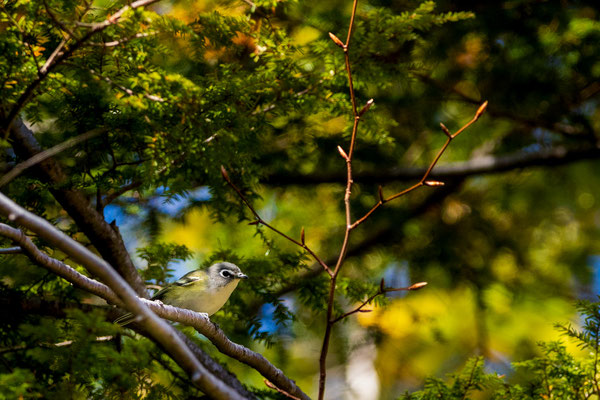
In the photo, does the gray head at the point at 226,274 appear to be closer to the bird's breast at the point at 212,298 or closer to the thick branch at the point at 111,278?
the bird's breast at the point at 212,298

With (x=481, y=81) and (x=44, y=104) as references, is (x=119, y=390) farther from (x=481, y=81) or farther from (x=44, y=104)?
(x=481, y=81)

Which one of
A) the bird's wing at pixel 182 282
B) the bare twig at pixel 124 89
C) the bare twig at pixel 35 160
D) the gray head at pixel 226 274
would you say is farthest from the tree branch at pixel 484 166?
the bare twig at pixel 35 160

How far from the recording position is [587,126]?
4812 millimetres

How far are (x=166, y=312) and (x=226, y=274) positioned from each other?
0.81 metres

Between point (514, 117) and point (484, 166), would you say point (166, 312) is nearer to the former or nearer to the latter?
point (484, 166)

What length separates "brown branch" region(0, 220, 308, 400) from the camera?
1873mm

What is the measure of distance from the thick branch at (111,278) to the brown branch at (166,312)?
0.02 m

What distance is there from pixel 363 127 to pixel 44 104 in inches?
58.4

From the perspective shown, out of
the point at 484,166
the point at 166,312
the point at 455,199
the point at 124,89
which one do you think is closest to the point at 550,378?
the point at 166,312

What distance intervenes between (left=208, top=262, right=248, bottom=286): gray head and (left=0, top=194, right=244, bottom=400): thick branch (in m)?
1.16

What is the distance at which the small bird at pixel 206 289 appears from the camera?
9.43ft

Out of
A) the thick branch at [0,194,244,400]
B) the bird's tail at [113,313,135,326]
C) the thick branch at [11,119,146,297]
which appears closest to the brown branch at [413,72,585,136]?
the thick branch at [11,119,146,297]

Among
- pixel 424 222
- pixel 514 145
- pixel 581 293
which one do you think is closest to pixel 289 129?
pixel 424 222

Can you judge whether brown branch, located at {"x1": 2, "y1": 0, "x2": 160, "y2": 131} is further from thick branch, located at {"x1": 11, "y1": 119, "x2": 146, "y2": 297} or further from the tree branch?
the tree branch
